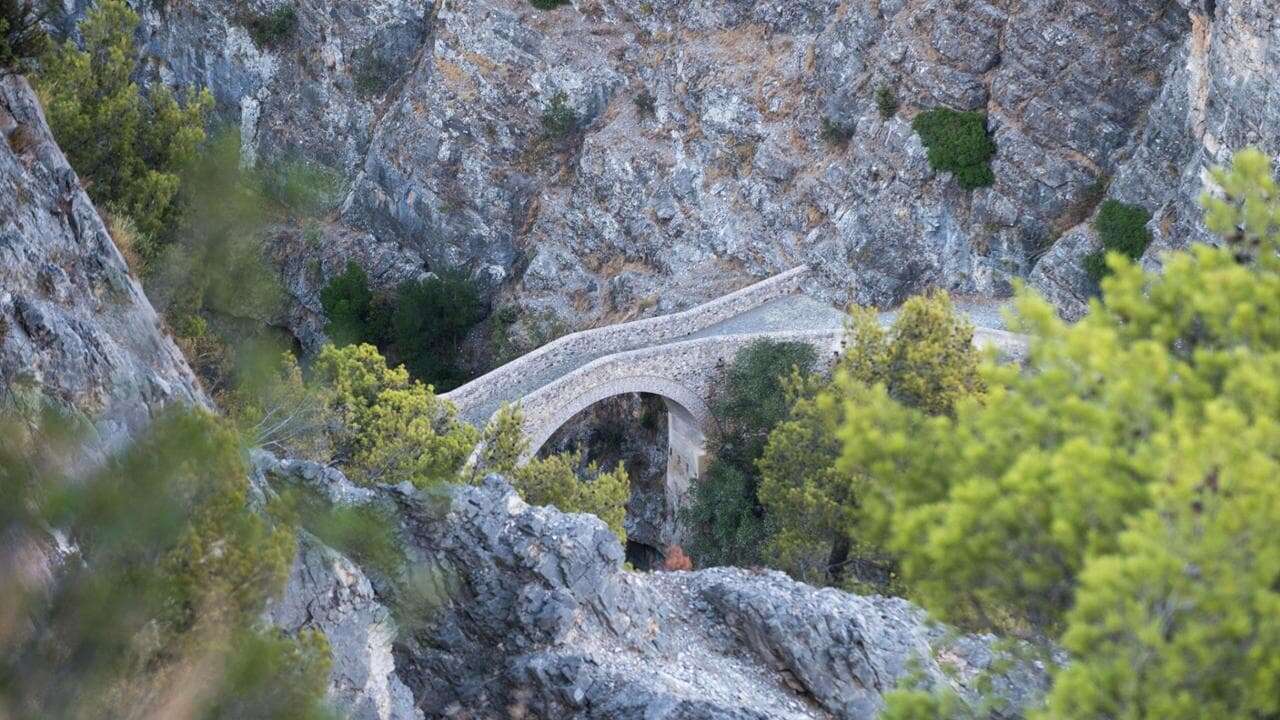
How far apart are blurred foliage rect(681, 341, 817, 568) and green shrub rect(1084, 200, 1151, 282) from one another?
680 centimetres

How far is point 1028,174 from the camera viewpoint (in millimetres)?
28469

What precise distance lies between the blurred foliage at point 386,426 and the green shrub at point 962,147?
47.3ft

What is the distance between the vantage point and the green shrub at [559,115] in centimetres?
3653

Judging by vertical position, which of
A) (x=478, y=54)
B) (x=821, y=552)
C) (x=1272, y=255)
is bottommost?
(x=821, y=552)

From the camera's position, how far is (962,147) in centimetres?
2903

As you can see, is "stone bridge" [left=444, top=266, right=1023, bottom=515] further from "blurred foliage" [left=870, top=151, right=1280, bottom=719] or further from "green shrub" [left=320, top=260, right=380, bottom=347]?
"blurred foliage" [left=870, top=151, right=1280, bottom=719]

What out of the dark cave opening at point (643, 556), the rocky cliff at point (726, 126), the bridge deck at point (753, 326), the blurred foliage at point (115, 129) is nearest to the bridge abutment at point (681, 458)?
the dark cave opening at point (643, 556)

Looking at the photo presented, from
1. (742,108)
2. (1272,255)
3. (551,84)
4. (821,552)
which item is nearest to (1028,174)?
(742,108)

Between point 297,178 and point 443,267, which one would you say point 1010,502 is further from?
point 297,178

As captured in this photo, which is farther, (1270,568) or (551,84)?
(551,84)

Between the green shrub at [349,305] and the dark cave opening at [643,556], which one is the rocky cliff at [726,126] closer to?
the green shrub at [349,305]

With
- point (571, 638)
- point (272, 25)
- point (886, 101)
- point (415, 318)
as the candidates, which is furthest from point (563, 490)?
point (272, 25)

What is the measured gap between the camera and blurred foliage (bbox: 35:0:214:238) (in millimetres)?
17672

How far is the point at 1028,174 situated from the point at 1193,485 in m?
23.7
